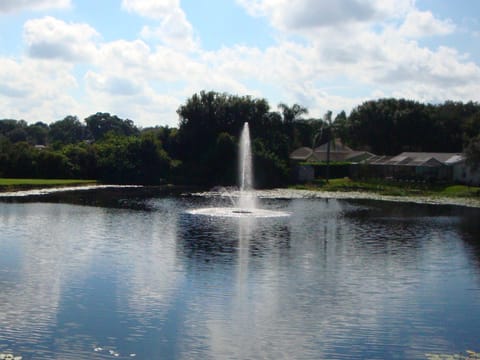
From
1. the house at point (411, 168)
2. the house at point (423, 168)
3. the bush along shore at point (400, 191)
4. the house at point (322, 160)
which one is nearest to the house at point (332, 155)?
the house at point (322, 160)

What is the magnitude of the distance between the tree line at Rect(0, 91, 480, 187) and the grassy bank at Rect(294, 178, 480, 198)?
4.66 metres

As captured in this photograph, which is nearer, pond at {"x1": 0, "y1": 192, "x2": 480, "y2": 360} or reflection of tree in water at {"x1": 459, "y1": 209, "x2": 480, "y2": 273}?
pond at {"x1": 0, "y1": 192, "x2": 480, "y2": 360}

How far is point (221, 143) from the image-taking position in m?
Answer: 90.6

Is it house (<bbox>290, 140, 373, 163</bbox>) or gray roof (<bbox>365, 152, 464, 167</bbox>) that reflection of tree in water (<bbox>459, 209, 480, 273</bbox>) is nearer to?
gray roof (<bbox>365, 152, 464, 167</bbox>)

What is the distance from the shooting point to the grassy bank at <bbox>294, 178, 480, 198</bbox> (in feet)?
240

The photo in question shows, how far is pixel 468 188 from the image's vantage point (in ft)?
251

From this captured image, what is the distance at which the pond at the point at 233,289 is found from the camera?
17.2 meters

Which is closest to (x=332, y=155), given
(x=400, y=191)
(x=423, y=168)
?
(x=423, y=168)

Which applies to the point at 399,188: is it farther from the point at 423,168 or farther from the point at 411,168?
the point at 411,168

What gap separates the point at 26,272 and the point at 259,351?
12129mm

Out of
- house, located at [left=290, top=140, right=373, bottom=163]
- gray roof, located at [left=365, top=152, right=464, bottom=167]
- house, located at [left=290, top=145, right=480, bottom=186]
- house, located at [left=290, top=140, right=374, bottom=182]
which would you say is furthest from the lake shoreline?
house, located at [left=290, top=140, right=373, bottom=163]

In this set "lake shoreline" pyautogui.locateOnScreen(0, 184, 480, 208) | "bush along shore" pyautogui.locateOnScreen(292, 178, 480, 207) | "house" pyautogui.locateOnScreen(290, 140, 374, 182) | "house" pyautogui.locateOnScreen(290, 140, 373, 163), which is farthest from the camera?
"house" pyautogui.locateOnScreen(290, 140, 373, 163)

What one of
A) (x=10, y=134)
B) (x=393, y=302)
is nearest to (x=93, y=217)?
(x=393, y=302)

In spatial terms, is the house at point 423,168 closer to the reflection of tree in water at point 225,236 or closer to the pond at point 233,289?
the pond at point 233,289
